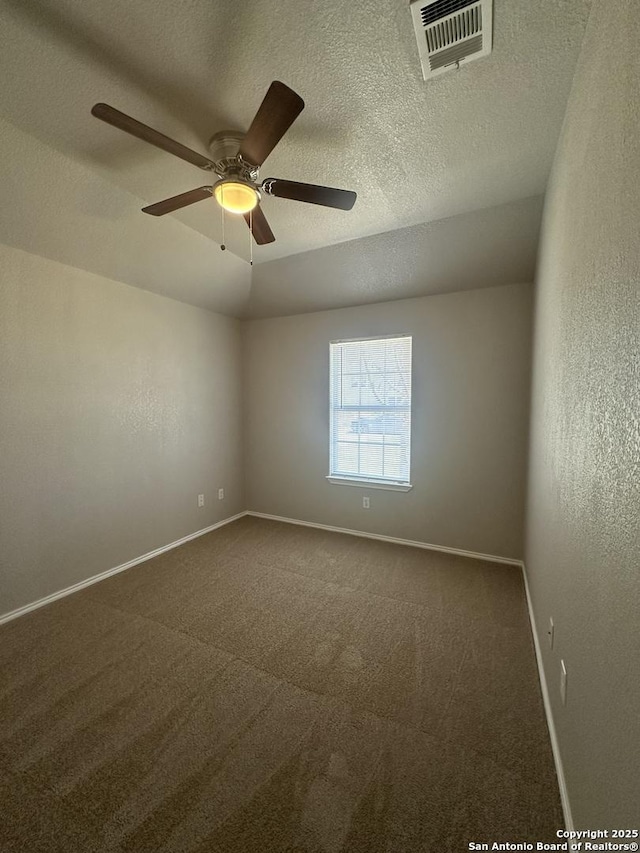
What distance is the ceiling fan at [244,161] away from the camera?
1.25 metres

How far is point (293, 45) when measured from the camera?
1.26 metres

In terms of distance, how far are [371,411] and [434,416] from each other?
67 centimetres

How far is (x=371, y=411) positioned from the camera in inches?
146

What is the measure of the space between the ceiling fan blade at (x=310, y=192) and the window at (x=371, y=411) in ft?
6.45

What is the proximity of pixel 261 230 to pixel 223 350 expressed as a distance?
2.19m

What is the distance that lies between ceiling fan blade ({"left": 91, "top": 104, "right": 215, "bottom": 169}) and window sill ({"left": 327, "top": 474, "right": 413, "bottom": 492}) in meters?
2.98

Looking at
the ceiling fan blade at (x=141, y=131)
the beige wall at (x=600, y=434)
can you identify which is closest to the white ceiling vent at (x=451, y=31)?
the beige wall at (x=600, y=434)

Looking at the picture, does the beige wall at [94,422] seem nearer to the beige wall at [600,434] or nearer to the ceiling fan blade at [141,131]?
the ceiling fan blade at [141,131]

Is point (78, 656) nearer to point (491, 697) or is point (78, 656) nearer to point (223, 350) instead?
point (491, 697)

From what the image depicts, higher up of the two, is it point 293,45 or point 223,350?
point 293,45

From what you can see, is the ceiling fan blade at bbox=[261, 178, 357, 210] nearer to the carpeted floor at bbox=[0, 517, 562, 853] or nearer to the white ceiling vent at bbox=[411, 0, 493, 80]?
the white ceiling vent at bbox=[411, 0, 493, 80]

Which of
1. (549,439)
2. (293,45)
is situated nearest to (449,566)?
(549,439)

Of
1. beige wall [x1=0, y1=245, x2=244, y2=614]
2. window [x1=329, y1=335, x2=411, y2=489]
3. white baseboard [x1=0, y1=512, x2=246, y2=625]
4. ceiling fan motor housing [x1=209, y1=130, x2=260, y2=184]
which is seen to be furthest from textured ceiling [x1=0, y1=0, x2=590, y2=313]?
white baseboard [x1=0, y1=512, x2=246, y2=625]

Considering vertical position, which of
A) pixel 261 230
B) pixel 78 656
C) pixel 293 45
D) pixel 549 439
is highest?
pixel 293 45
